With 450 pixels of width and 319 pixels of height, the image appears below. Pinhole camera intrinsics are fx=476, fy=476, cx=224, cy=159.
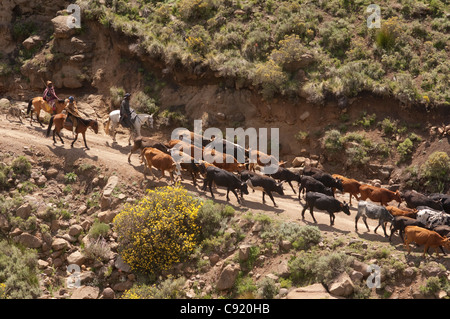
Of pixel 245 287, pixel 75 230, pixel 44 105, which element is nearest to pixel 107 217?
pixel 75 230

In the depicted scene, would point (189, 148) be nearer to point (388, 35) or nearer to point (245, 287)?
point (245, 287)

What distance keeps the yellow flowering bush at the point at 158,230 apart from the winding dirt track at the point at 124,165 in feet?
7.50

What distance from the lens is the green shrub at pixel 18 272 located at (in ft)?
50.1

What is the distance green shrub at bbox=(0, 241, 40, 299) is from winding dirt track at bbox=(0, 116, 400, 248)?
17.4 feet

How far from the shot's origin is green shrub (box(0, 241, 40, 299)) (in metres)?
15.3

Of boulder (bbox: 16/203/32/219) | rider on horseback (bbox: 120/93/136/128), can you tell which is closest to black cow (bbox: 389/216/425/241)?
rider on horseback (bbox: 120/93/136/128)

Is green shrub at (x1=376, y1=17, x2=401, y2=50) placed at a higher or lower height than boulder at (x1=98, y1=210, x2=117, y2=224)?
higher

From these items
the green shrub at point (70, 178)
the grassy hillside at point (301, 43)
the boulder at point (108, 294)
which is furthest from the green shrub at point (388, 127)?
the boulder at point (108, 294)

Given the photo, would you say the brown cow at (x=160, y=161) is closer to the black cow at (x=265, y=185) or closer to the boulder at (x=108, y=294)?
the black cow at (x=265, y=185)

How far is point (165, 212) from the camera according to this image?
17297 millimetres

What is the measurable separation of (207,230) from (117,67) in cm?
1647

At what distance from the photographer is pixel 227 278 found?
15352 mm

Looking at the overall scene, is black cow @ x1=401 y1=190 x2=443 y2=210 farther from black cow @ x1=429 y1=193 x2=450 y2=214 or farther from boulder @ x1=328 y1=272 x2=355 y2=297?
boulder @ x1=328 y1=272 x2=355 y2=297

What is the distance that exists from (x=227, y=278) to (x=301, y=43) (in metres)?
18.1
